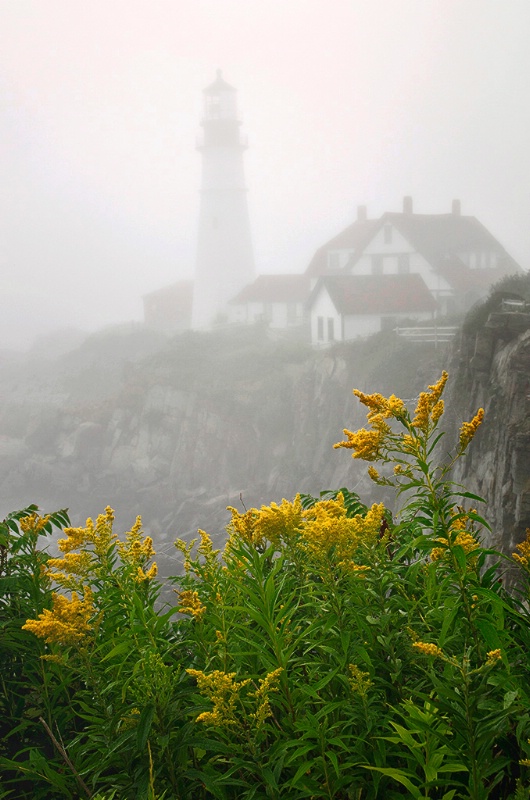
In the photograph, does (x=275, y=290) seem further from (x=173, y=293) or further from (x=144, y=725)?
(x=144, y=725)

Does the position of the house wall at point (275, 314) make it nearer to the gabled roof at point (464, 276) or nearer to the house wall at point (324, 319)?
the house wall at point (324, 319)

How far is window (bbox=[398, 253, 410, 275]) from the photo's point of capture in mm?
31703

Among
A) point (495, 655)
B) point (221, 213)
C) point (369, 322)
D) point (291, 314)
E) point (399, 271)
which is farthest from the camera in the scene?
point (221, 213)

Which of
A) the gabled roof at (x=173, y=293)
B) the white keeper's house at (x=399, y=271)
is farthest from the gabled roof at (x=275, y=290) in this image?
the gabled roof at (x=173, y=293)

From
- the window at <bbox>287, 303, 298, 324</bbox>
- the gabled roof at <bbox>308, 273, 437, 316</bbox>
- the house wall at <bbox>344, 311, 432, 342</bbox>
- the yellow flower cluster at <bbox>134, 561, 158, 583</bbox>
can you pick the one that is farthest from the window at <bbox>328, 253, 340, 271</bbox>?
the yellow flower cluster at <bbox>134, 561, 158, 583</bbox>

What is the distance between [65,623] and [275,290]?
34483 millimetres

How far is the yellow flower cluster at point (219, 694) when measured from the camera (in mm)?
1176

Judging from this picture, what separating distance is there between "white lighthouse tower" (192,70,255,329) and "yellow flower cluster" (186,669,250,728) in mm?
35221

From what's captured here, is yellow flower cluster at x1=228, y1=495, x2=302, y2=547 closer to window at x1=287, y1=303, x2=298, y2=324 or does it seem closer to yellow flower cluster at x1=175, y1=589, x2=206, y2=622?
yellow flower cluster at x1=175, y1=589, x2=206, y2=622

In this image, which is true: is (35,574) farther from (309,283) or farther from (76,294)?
(76,294)

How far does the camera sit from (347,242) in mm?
34188

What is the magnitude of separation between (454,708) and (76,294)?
55135mm

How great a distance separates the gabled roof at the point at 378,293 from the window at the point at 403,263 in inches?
29.3

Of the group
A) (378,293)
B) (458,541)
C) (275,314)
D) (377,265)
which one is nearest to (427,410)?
(458,541)
